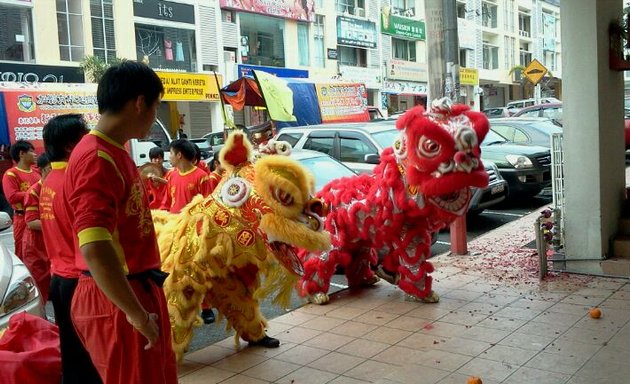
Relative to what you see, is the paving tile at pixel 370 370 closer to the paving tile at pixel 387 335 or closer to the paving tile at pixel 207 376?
the paving tile at pixel 387 335

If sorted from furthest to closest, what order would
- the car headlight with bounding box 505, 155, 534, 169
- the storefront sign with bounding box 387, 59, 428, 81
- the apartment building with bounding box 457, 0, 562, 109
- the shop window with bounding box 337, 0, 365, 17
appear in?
the apartment building with bounding box 457, 0, 562, 109 < the storefront sign with bounding box 387, 59, 428, 81 < the shop window with bounding box 337, 0, 365, 17 < the car headlight with bounding box 505, 155, 534, 169

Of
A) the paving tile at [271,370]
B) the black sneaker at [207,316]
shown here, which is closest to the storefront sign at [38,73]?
the black sneaker at [207,316]

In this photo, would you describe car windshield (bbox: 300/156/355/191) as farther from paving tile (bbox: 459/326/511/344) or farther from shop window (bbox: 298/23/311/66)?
shop window (bbox: 298/23/311/66)

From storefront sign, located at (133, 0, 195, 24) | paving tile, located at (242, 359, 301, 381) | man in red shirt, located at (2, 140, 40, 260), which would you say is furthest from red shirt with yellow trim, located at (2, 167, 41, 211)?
storefront sign, located at (133, 0, 195, 24)

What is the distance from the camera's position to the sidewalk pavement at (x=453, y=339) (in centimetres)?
399

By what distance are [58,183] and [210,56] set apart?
23103 millimetres

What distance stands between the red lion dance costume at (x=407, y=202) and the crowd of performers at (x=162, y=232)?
0.05ft

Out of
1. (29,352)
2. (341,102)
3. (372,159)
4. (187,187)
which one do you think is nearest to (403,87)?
(341,102)

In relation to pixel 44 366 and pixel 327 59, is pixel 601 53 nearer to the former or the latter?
pixel 44 366

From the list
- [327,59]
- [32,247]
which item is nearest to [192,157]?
[32,247]

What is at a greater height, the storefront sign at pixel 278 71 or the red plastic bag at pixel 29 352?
the storefront sign at pixel 278 71

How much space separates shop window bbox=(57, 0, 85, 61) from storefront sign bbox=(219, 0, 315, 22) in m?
6.36

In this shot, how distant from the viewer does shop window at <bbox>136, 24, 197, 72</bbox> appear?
921 inches

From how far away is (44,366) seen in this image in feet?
10.4
